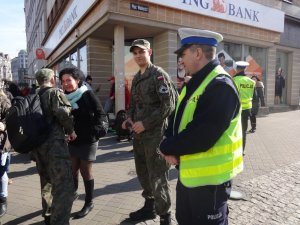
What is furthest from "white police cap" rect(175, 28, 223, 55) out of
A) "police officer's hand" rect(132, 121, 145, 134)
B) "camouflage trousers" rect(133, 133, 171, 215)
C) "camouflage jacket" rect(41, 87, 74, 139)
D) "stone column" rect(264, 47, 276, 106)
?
"stone column" rect(264, 47, 276, 106)

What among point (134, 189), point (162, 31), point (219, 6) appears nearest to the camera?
point (134, 189)

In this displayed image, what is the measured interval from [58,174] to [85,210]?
0.82 m

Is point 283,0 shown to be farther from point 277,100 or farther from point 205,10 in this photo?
point 205,10

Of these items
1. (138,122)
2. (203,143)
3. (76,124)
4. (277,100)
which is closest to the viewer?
(203,143)

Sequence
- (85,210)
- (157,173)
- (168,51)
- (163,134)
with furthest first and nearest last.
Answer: (168,51) → (85,210) → (163,134) → (157,173)

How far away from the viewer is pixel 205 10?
1043cm

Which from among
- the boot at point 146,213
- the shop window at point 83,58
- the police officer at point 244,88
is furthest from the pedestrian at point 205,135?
the shop window at point 83,58

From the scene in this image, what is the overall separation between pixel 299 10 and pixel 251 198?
15147 mm

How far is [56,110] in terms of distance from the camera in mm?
2957

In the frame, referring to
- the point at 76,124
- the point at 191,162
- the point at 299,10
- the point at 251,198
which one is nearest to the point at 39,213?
the point at 76,124

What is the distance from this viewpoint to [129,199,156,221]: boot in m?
3.36

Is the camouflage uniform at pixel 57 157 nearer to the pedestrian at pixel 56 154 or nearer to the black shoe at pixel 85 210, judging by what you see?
the pedestrian at pixel 56 154

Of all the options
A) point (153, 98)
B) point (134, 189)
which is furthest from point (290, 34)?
point (153, 98)

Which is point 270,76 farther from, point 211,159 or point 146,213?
point 211,159
